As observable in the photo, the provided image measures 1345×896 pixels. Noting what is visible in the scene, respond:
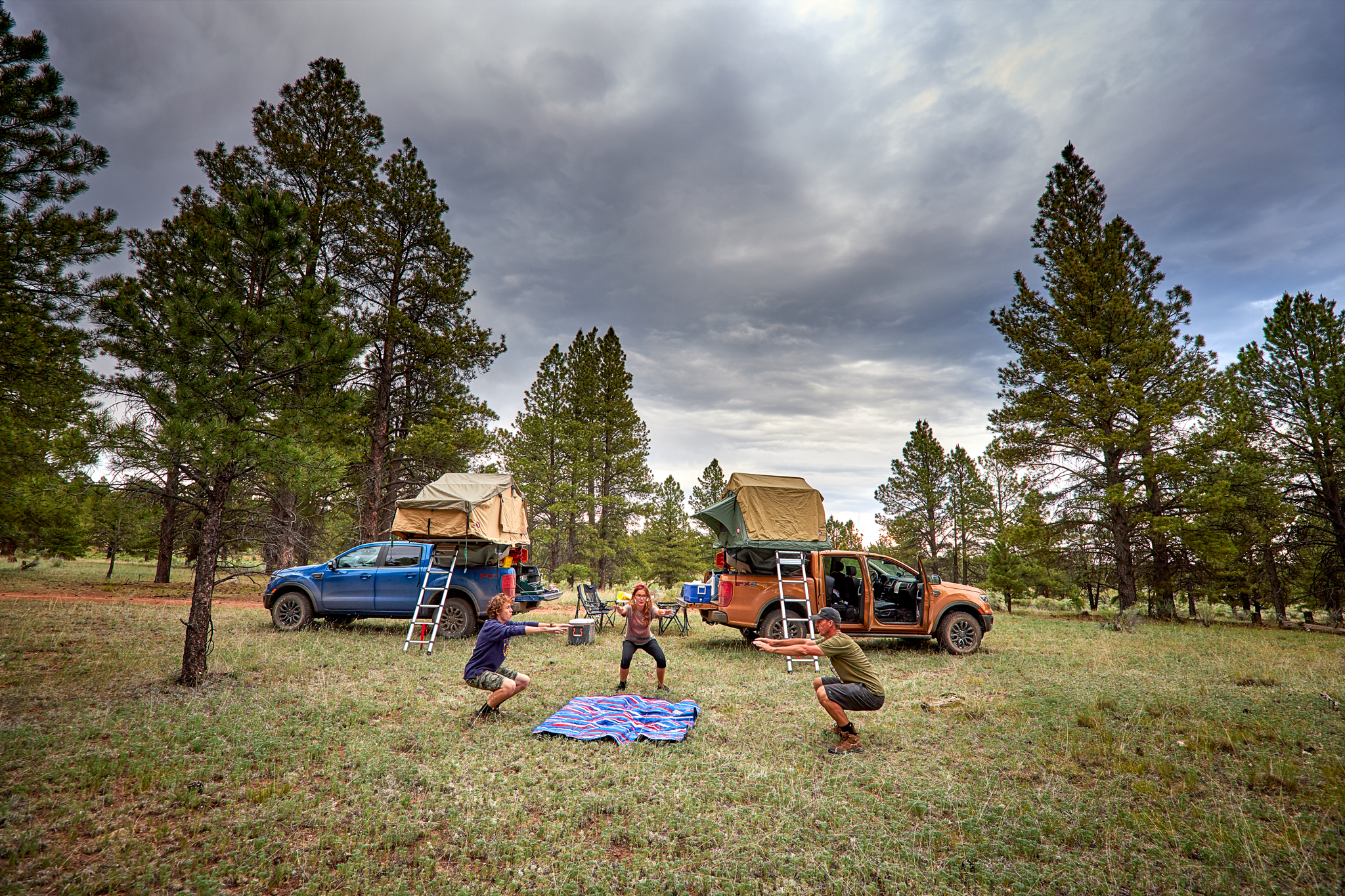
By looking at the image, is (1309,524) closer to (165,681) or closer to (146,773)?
(146,773)

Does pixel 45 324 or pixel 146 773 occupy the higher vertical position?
pixel 45 324

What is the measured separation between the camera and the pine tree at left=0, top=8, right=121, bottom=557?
368 inches

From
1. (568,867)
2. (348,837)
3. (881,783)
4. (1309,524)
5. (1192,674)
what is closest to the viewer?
(568,867)

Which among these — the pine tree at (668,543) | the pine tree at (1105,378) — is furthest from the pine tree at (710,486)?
the pine tree at (1105,378)

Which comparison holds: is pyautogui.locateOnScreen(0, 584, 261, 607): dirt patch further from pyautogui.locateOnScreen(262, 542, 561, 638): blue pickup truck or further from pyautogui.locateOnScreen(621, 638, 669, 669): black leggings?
pyautogui.locateOnScreen(621, 638, 669, 669): black leggings

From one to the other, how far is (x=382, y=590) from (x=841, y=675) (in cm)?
899

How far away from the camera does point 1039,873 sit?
312cm

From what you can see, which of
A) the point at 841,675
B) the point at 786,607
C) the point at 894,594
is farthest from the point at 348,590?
the point at 894,594

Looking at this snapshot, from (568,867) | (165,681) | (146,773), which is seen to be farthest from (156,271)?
(568,867)

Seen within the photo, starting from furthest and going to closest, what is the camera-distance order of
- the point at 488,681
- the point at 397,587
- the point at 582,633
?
1. the point at 582,633
2. the point at 397,587
3. the point at 488,681

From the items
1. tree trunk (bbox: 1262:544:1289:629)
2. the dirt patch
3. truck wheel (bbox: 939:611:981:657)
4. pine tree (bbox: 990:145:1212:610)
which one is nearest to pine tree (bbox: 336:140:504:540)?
the dirt patch

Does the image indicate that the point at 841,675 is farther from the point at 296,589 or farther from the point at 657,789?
the point at 296,589

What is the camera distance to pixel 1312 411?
14883mm

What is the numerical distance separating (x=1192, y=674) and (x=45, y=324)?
2050 centimetres
